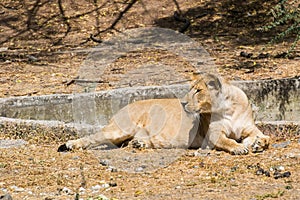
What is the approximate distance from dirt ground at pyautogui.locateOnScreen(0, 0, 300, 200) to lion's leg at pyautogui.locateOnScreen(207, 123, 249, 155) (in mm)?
128

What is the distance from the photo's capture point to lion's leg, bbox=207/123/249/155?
6.92 metres

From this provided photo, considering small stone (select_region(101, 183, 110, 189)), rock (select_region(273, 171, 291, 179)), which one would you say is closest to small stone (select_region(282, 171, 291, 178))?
rock (select_region(273, 171, 291, 179))

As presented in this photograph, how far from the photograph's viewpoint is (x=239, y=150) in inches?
271

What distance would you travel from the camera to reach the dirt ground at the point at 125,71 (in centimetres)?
580

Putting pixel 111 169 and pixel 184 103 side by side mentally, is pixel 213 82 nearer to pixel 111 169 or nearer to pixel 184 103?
pixel 184 103

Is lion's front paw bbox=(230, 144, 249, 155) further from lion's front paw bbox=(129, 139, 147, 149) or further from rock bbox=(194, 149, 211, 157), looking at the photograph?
lion's front paw bbox=(129, 139, 147, 149)

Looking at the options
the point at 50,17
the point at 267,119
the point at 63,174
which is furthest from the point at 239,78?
the point at 50,17

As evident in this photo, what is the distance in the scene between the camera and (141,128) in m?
7.88

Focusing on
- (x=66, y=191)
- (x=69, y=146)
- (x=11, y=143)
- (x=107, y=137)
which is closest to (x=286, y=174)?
(x=66, y=191)

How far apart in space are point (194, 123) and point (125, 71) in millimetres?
4778

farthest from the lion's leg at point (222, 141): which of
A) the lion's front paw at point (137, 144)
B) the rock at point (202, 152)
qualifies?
the lion's front paw at point (137, 144)

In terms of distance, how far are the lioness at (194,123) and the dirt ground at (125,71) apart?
0.20 meters

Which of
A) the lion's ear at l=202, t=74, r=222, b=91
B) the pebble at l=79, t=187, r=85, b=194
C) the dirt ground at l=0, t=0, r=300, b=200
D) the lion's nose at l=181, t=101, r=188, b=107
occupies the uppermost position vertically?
the lion's ear at l=202, t=74, r=222, b=91

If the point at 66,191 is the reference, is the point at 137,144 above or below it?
below
